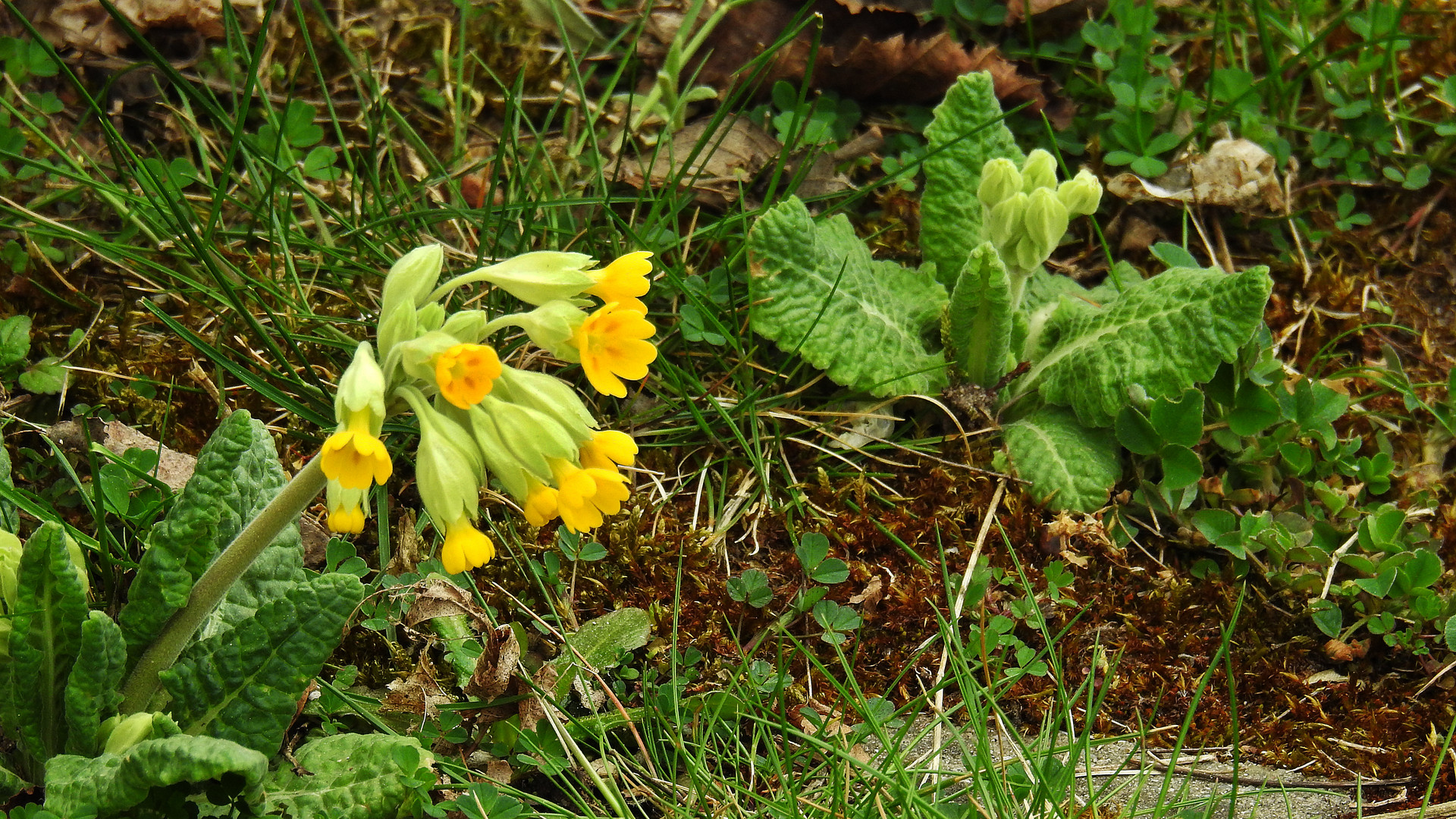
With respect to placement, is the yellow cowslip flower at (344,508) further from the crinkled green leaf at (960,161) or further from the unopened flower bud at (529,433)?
the crinkled green leaf at (960,161)

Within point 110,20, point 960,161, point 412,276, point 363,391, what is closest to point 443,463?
point 363,391

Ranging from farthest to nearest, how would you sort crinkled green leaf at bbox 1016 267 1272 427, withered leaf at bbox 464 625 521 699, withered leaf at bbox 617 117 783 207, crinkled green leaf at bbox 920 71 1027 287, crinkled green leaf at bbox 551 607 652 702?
withered leaf at bbox 617 117 783 207
crinkled green leaf at bbox 920 71 1027 287
crinkled green leaf at bbox 1016 267 1272 427
crinkled green leaf at bbox 551 607 652 702
withered leaf at bbox 464 625 521 699

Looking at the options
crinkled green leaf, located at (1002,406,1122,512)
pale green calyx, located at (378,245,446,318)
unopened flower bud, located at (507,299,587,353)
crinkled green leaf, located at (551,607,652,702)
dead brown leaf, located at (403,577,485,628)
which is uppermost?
pale green calyx, located at (378,245,446,318)

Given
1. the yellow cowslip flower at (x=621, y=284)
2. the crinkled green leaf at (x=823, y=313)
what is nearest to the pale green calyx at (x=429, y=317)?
the yellow cowslip flower at (x=621, y=284)

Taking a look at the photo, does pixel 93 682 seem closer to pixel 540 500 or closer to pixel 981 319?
pixel 540 500

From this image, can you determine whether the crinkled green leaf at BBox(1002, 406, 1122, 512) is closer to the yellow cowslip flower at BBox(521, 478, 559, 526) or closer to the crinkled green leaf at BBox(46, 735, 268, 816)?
the yellow cowslip flower at BBox(521, 478, 559, 526)

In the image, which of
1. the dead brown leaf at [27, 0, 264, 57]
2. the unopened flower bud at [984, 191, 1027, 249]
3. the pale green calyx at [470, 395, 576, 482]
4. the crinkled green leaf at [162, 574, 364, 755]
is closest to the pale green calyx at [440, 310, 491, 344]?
the pale green calyx at [470, 395, 576, 482]
